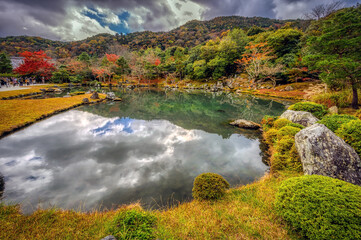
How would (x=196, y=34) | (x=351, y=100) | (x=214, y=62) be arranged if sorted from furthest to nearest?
(x=196, y=34)
(x=214, y=62)
(x=351, y=100)

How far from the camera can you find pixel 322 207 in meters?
2.74

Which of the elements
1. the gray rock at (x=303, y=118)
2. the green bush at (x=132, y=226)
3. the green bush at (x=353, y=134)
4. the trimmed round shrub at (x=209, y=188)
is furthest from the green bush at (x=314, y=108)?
the green bush at (x=132, y=226)

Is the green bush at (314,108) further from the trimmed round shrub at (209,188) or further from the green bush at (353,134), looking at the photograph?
the trimmed round shrub at (209,188)

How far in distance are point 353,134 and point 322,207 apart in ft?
13.9

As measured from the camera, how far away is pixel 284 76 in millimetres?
35000

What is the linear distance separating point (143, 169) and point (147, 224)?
403 cm

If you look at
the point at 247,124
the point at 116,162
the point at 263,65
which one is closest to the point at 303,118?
the point at 247,124

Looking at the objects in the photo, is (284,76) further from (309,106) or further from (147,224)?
(147,224)

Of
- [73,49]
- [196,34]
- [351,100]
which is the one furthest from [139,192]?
[196,34]

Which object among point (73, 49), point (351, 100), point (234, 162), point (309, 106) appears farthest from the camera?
point (73, 49)

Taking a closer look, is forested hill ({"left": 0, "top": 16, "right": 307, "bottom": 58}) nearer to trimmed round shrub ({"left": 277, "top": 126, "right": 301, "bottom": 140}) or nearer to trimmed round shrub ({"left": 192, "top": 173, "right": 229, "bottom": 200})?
trimmed round shrub ({"left": 277, "top": 126, "right": 301, "bottom": 140})

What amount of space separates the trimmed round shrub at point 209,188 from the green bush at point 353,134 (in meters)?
4.64

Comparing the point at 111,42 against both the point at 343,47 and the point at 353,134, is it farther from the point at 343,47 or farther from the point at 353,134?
the point at 353,134

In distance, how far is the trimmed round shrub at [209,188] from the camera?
4555 mm
